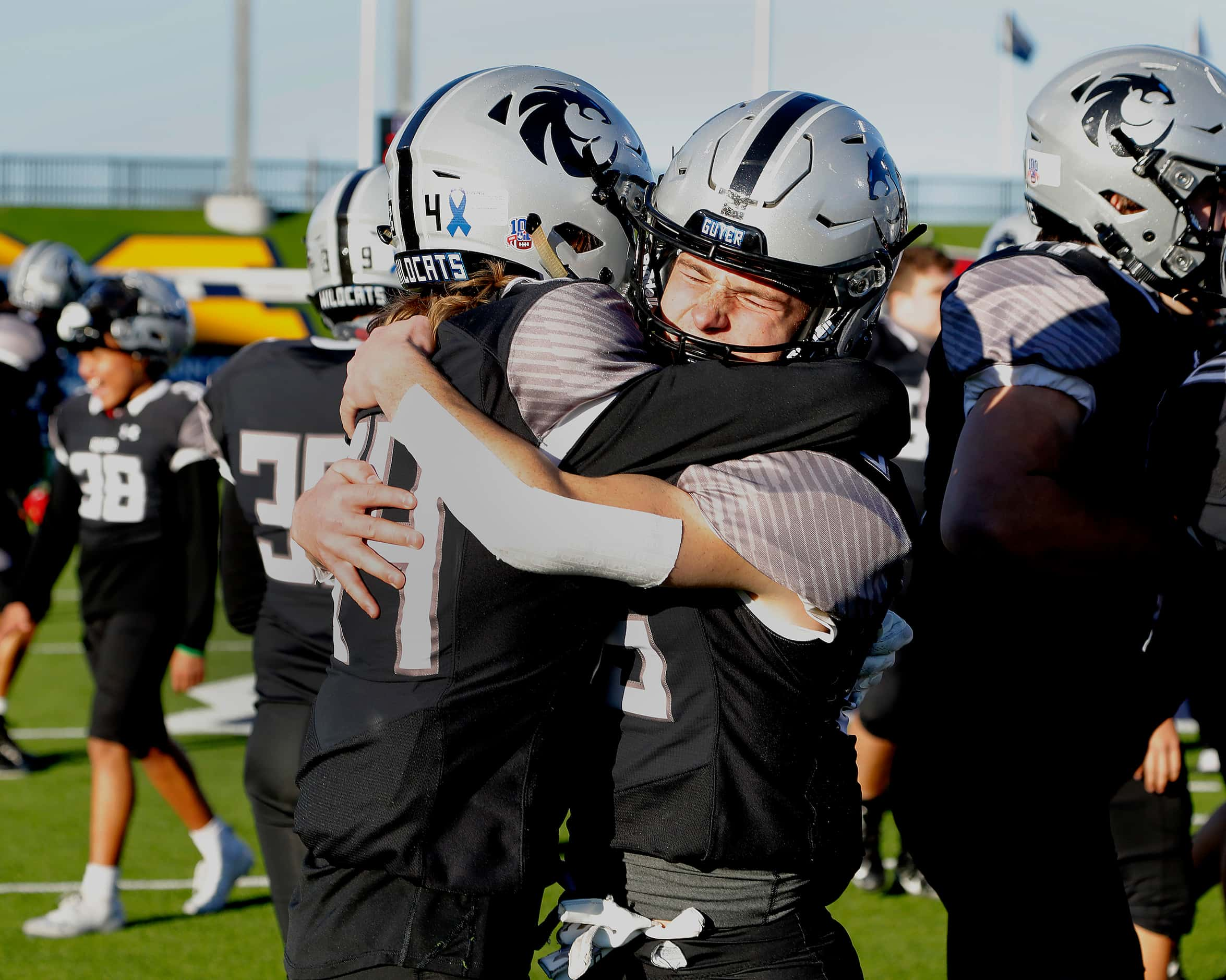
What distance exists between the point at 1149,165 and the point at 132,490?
4.33 meters

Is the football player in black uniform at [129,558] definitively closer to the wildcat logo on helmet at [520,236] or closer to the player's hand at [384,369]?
the wildcat logo on helmet at [520,236]

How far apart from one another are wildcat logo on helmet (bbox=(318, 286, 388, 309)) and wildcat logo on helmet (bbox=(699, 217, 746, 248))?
6.08 ft

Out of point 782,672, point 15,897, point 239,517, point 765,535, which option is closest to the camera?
point 765,535

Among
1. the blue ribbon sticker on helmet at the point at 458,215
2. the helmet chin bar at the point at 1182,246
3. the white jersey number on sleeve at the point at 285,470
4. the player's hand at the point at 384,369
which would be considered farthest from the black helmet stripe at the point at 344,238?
the helmet chin bar at the point at 1182,246

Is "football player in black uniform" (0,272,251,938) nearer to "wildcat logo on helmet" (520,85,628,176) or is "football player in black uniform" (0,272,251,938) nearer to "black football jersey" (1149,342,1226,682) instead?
"wildcat logo on helmet" (520,85,628,176)

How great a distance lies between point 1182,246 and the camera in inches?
108

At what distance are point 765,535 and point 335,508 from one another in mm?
601

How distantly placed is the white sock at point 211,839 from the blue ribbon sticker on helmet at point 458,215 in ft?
10.8

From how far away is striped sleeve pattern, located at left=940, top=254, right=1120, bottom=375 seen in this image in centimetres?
238

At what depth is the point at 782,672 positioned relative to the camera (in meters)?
1.87

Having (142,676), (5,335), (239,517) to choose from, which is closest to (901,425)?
(239,517)

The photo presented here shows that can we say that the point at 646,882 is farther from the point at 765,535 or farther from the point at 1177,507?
the point at 1177,507

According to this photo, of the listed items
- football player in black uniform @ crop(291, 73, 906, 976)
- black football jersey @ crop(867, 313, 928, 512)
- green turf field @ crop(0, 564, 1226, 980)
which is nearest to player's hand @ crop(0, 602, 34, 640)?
green turf field @ crop(0, 564, 1226, 980)

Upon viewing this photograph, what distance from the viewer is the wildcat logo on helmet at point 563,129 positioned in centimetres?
275
